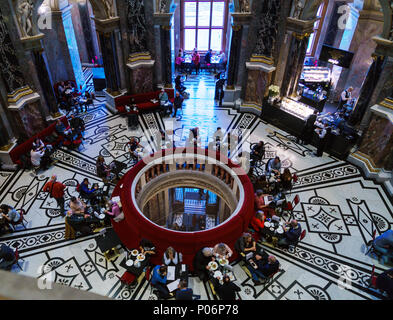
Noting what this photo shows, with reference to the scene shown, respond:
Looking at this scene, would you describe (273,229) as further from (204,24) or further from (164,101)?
(204,24)

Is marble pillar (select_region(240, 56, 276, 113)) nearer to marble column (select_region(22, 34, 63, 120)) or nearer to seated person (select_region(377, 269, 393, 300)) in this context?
marble column (select_region(22, 34, 63, 120))

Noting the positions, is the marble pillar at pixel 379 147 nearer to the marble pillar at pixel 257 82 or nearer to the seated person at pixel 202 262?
the marble pillar at pixel 257 82

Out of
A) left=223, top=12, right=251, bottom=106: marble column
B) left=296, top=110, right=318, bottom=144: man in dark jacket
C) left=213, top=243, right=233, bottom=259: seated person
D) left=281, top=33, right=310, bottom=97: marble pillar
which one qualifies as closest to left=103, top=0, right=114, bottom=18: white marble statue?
left=223, top=12, right=251, bottom=106: marble column

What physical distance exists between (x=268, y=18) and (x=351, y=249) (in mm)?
8490

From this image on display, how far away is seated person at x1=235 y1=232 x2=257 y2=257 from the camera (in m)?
7.06

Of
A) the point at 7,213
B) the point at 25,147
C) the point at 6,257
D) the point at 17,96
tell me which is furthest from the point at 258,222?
the point at 17,96

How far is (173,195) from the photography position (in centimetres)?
1099

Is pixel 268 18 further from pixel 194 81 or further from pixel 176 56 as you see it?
pixel 176 56

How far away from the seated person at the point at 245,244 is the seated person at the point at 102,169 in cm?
448

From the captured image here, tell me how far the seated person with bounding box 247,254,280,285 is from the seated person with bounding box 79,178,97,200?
4643 millimetres

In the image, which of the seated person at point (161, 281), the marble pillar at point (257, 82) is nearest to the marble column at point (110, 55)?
the marble pillar at point (257, 82)

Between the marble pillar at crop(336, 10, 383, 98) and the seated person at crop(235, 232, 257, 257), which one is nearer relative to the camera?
the seated person at crop(235, 232, 257, 257)

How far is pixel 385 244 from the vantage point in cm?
722
